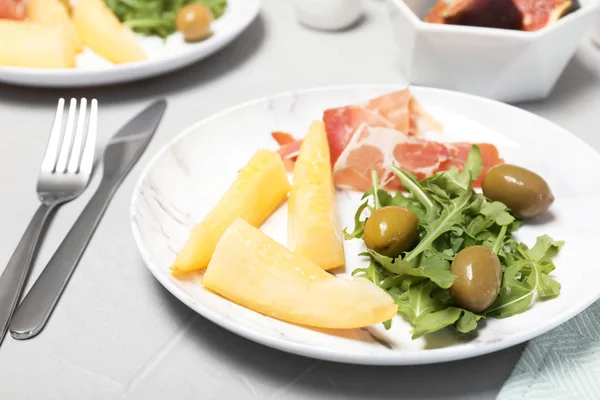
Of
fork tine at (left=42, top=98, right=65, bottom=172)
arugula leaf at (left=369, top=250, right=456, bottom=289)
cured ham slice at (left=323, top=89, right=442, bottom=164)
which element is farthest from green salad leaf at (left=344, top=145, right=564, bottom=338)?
fork tine at (left=42, top=98, right=65, bottom=172)

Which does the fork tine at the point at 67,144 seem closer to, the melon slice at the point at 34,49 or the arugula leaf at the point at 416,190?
the melon slice at the point at 34,49

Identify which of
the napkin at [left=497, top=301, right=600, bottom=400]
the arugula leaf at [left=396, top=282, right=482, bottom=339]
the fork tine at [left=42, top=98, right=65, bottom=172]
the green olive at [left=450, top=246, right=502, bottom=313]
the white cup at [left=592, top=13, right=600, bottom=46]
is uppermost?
the green olive at [left=450, top=246, right=502, bottom=313]

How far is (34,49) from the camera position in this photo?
1.63 metres

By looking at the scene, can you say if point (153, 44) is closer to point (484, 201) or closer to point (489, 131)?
point (489, 131)

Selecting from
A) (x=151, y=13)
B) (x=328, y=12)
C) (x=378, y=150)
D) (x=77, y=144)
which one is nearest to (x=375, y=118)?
(x=378, y=150)

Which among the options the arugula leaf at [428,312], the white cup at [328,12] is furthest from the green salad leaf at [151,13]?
the arugula leaf at [428,312]

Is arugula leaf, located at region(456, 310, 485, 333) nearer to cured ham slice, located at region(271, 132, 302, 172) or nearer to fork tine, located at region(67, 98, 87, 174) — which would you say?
cured ham slice, located at region(271, 132, 302, 172)

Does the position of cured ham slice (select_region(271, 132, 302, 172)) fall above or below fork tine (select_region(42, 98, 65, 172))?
above

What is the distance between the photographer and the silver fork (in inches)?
42.4

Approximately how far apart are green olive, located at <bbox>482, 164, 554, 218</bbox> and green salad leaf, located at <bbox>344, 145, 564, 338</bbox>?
0.02 m

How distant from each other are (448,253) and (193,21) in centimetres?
107

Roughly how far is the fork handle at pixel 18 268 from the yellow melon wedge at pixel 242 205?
256 millimetres

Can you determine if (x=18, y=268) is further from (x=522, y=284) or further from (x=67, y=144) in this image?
(x=522, y=284)

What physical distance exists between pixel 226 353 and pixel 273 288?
5.7 inches
